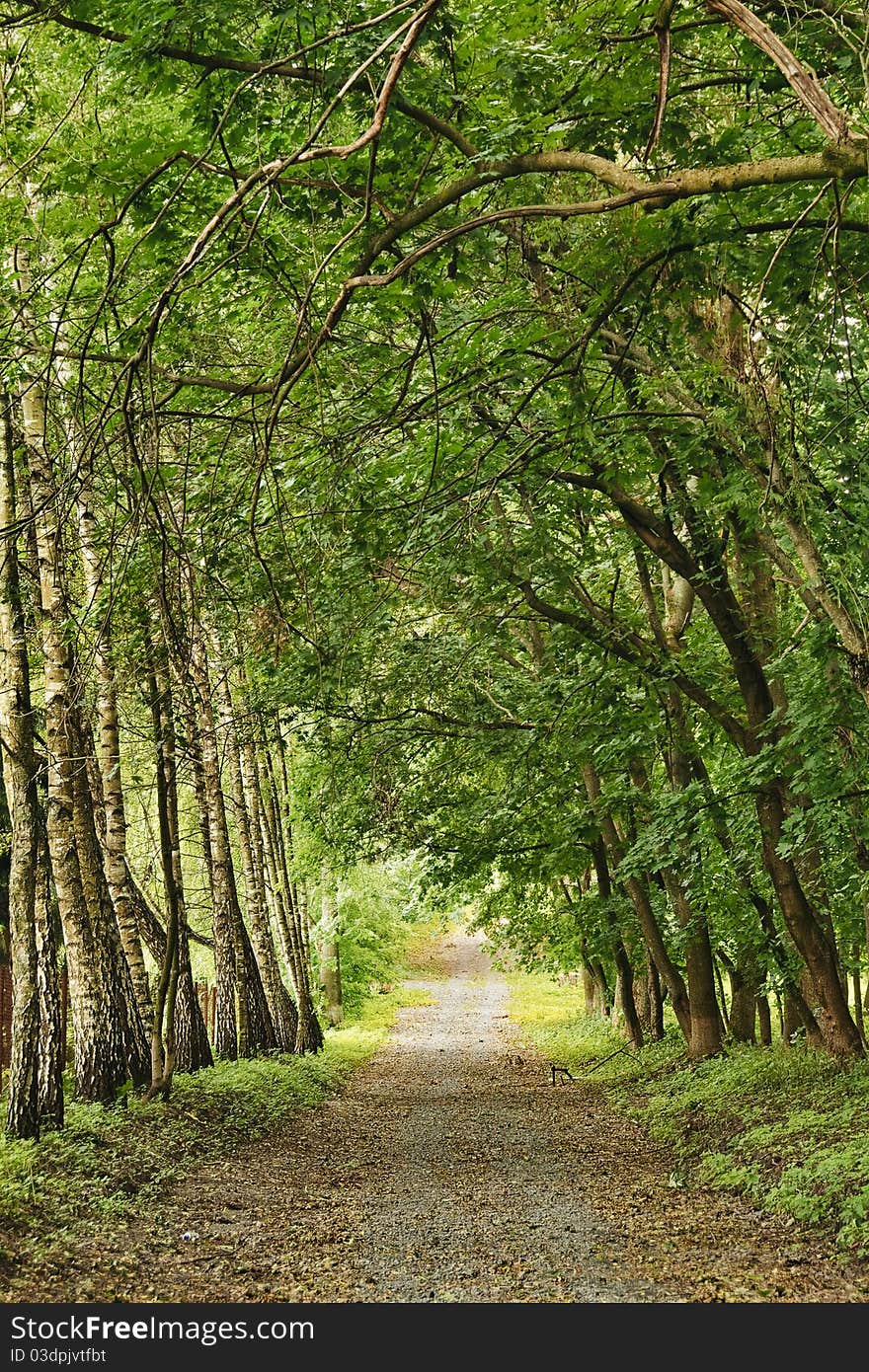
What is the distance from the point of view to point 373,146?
3303 millimetres

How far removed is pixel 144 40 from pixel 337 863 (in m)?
15.1

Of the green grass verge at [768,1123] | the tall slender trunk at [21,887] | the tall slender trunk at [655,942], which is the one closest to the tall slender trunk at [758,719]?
the green grass verge at [768,1123]

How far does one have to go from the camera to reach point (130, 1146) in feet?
32.0

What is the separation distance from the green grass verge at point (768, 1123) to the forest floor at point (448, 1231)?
10.3 inches

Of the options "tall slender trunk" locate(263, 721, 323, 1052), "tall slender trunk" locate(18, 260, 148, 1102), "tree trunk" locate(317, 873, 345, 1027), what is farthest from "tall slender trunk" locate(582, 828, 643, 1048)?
"tree trunk" locate(317, 873, 345, 1027)

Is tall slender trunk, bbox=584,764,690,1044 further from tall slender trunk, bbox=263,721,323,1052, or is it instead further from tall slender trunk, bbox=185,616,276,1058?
tall slender trunk, bbox=263,721,323,1052

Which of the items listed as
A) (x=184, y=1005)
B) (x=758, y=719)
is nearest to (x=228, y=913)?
(x=184, y=1005)

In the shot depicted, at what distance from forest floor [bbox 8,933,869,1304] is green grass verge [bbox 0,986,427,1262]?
A: 0.24 m

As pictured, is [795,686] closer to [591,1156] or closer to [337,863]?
[591,1156]

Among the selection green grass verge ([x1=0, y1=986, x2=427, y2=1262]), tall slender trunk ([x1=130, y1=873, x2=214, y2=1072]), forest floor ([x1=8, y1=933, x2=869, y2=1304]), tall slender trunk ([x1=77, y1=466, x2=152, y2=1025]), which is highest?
tall slender trunk ([x1=77, y1=466, x2=152, y2=1025])

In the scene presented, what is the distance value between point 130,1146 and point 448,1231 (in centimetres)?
313

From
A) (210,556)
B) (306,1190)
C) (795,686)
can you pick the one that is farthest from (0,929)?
(210,556)

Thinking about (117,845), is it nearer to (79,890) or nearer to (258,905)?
(79,890)

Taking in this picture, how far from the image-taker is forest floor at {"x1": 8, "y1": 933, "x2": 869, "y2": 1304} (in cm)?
654
